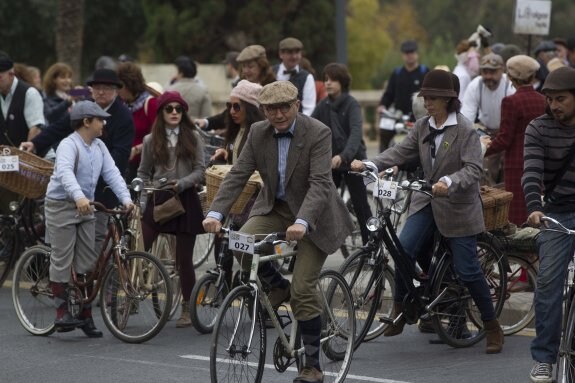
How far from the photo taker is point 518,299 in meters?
10.6

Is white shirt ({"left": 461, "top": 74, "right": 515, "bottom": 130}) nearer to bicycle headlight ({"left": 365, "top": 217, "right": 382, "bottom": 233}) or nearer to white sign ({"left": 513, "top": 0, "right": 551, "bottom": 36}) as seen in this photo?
white sign ({"left": 513, "top": 0, "right": 551, "bottom": 36})

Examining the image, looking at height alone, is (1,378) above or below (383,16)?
below

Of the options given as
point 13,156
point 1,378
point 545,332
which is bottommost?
point 1,378

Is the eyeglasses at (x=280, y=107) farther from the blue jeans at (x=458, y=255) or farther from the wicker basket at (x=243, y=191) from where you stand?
the wicker basket at (x=243, y=191)

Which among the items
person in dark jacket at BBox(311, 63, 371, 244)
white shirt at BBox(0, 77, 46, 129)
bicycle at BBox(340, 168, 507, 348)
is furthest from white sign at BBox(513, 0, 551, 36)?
bicycle at BBox(340, 168, 507, 348)

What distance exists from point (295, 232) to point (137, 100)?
4921 mm

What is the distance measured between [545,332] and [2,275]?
19.3 feet

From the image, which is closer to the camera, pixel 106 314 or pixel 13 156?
pixel 106 314

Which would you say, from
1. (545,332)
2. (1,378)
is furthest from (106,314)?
(545,332)

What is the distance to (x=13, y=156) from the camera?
1077 centimetres

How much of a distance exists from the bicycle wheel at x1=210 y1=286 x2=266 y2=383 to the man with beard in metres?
1.60

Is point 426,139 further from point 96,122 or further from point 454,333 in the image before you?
point 96,122

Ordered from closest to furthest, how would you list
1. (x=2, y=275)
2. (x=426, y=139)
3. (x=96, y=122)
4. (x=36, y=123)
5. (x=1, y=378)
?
1. (x=1, y=378)
2. (x=426, y=139)
3. (x=96, y=122)
4. (x=2, y=275)
5. (x=36, y=123)

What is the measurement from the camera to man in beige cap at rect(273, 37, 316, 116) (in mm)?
13094
